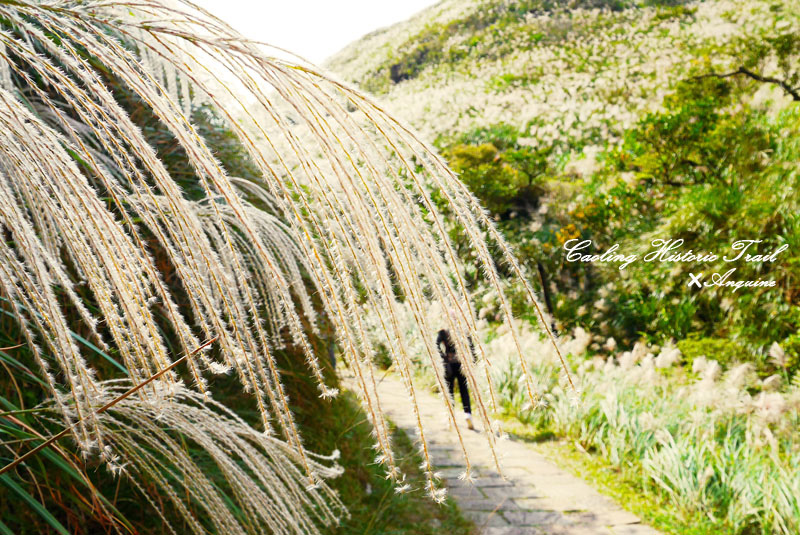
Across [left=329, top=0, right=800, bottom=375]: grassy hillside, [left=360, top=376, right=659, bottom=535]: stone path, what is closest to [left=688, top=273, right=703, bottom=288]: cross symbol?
[left=329, top=0, right=800, bottom=375]: grassy hillside

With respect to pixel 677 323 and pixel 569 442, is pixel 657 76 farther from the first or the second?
pixel 569 442

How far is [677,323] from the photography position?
→ 618 centimetres

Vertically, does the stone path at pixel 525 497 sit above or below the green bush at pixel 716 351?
above

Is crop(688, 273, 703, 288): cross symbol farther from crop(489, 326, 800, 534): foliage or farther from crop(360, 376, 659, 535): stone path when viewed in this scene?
crop(360, 376, 659, 535): stone path

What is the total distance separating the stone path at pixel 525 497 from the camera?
3357mm

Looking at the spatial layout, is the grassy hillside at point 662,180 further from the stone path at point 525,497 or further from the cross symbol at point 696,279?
the stone path at point 525,497

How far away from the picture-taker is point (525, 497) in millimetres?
3740

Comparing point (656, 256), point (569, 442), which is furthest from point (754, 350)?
point (569, 442)

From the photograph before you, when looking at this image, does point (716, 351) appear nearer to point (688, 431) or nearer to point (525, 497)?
point (688, 431)

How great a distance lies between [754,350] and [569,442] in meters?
2.31

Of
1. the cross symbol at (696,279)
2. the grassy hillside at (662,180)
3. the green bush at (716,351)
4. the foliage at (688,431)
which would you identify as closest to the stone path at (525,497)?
the foliage at (688,431)

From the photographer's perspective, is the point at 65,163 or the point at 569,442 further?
the point at 569,442

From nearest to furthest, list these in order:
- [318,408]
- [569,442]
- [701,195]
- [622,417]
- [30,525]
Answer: [30,525] < [318,408] < [622,417] < [569,442] < [701,195]

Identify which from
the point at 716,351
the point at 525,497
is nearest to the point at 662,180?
the point at 716,351
